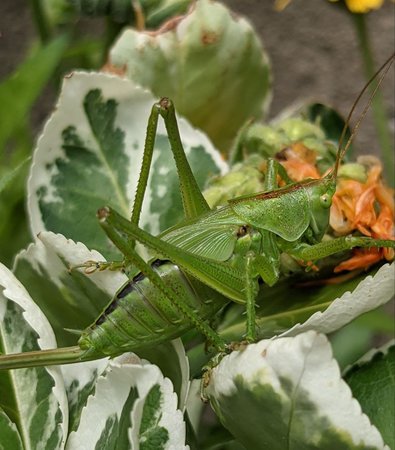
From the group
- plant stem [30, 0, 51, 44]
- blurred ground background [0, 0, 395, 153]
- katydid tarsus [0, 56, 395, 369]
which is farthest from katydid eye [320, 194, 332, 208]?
blurred ground background [0, 0, 395, 153]

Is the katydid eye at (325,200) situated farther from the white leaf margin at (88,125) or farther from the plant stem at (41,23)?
the plant stem at (41,23)

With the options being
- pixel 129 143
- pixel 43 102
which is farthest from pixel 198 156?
pixel 43 102

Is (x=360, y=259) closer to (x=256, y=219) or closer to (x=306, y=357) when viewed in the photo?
(x=256, y=219)

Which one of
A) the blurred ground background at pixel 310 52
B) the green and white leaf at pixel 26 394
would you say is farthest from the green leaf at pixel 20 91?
the blurred ground background at pixel 310 52

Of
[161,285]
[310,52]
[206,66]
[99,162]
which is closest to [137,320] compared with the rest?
[161,285]

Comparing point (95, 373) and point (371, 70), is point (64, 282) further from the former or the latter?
point (371, 70)

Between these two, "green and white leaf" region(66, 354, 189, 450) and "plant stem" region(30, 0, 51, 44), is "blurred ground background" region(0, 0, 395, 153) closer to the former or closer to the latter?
"plant stem" region(30, 0, 51, 44)
